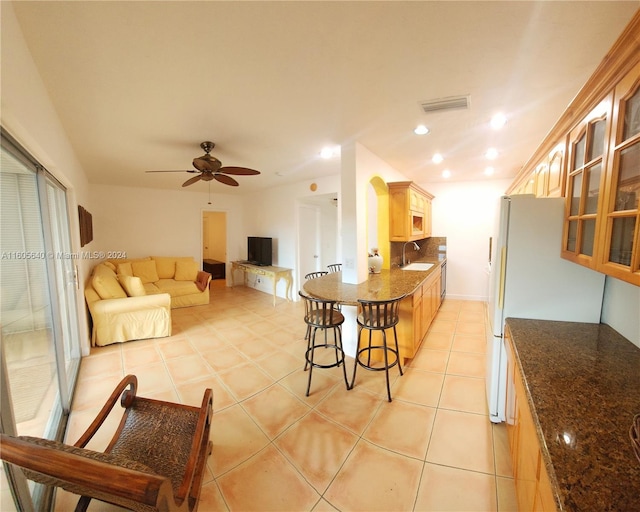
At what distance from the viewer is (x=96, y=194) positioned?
5223 mm

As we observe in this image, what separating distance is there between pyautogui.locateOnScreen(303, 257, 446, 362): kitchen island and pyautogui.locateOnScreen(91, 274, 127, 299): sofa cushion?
9.35ft

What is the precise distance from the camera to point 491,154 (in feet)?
10.8

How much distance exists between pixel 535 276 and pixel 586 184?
656 millimetres

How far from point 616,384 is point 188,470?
1942 mm

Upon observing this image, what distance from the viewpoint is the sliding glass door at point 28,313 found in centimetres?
129

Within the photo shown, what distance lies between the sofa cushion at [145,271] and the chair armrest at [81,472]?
527 cm

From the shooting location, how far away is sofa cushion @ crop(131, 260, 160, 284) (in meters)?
5.20

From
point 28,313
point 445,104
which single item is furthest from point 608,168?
point 28,313

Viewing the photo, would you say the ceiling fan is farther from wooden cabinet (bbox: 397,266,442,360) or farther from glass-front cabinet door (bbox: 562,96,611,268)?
glass-front cabinet door (bbox: 562,96,611,268)

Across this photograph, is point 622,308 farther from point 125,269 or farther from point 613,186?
point 125,269

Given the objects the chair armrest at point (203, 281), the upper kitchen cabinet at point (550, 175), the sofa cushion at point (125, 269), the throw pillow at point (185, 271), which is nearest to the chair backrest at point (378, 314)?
the upper kitchen cabinet at point (550, 175)

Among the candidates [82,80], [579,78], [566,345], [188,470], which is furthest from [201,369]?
[579,78]

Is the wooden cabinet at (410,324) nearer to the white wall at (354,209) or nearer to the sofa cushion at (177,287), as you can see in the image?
the white wall at (354,209)

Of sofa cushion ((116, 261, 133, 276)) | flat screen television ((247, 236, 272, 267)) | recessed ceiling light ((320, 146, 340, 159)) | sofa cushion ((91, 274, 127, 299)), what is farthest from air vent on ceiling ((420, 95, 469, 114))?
sofa cushion ((116, 261, 133, 276))
